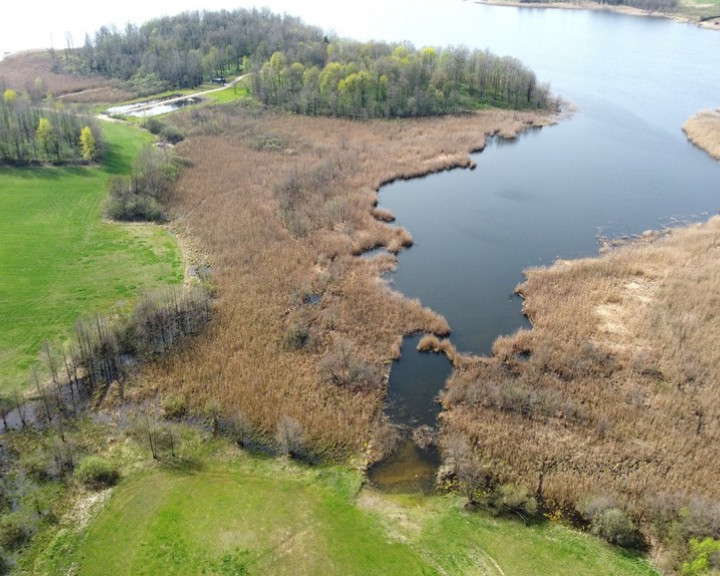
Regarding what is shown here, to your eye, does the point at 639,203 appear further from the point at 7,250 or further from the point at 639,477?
the point at 7,250

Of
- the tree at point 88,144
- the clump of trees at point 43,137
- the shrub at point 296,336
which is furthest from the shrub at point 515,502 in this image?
the clump of trees at point 43,137

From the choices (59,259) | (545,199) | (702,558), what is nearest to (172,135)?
(59,259)

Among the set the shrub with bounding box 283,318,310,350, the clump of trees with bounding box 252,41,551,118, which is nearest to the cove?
the shrub with bounding box 283,318,310,350

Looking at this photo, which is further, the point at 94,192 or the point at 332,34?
the point at 332,34

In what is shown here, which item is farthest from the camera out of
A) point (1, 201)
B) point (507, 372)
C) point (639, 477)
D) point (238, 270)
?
point (1, 201)

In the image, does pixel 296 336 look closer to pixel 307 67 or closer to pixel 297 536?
pixel 297 536

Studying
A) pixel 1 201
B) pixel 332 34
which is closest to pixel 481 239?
pixel 1 201

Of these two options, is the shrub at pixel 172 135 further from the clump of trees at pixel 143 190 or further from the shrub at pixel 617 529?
the shrub at pixel 617 529
